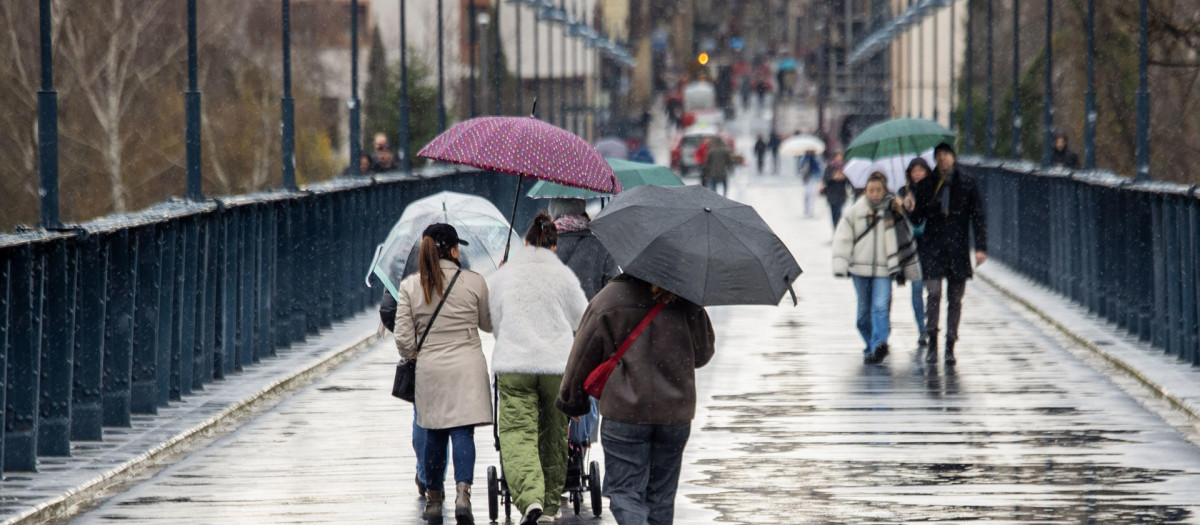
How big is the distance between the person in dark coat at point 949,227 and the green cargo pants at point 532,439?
24.7ft

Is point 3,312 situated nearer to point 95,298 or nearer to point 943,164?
point 95,298

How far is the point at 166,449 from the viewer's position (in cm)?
1280

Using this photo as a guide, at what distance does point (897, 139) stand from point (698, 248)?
12.7 metres

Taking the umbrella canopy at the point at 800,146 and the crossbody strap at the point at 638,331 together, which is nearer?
the crossbody strap at the point at 638,331

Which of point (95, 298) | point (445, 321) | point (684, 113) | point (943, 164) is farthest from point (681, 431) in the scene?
point (684, 113)

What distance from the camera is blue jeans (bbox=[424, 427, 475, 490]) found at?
10.3 m

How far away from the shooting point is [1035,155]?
60.0 metres

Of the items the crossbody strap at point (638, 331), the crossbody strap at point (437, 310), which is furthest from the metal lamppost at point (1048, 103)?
the crossbody strap at point (638, 331)

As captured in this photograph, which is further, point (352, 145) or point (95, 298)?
point (352, 145)

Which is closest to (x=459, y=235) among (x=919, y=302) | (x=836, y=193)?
(x=919, y=302)

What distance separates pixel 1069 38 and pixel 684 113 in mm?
74632

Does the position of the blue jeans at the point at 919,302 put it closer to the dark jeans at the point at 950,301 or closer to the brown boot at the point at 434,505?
the dark jeans at the point at 950,301

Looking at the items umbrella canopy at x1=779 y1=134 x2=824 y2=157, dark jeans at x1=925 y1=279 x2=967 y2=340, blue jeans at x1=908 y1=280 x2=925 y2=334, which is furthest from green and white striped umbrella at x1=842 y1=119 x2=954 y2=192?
umbrella canopy at x1=779 y1=134 x2=824 y2=157

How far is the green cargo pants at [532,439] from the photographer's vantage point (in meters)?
9.91
